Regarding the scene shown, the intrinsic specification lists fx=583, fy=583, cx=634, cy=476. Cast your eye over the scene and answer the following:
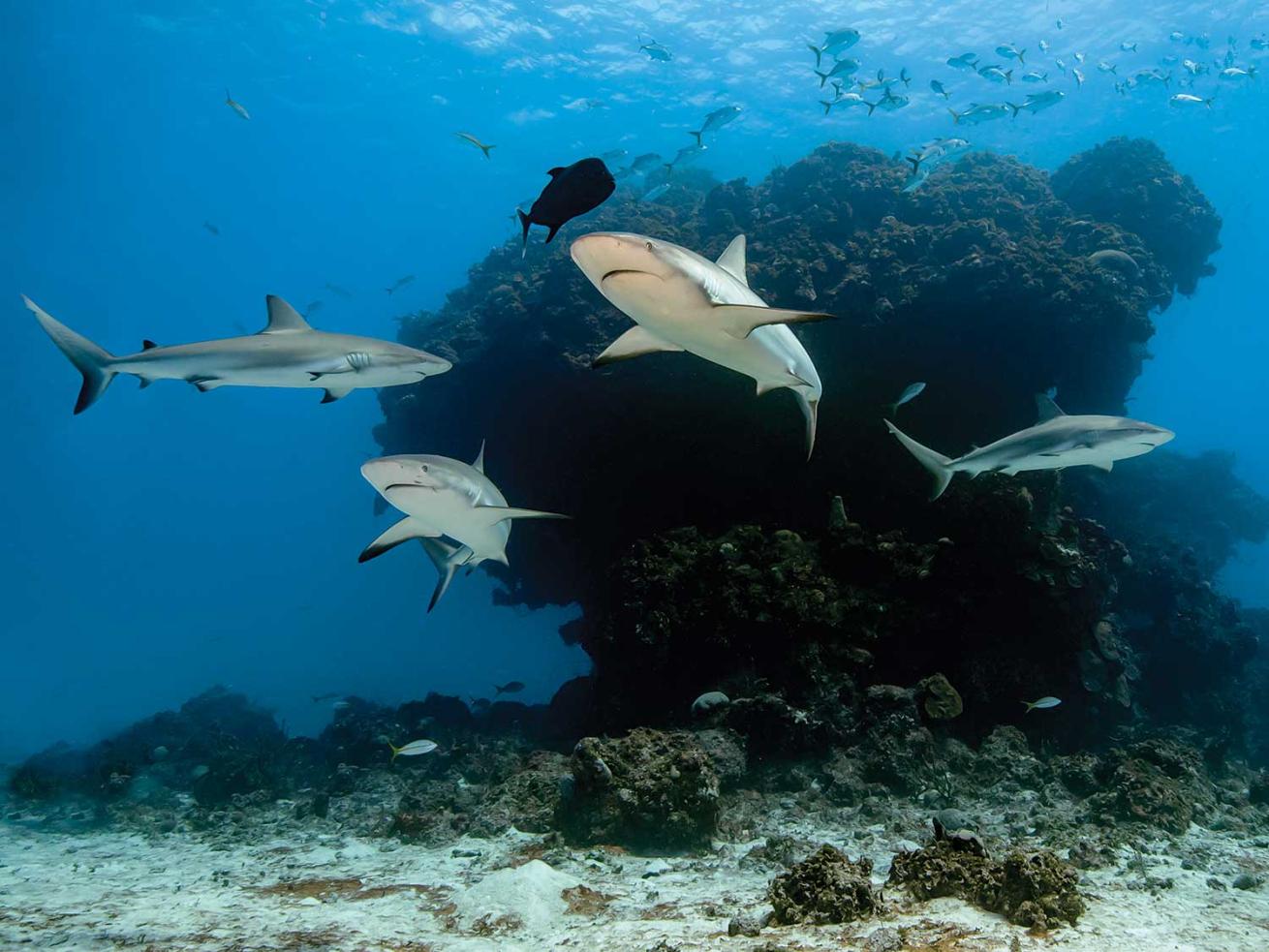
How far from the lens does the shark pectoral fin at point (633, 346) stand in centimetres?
350

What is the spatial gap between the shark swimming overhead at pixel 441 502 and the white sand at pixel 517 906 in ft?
8.36

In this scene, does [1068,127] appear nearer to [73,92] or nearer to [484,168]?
[484,168]

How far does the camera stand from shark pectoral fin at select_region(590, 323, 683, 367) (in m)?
3.50

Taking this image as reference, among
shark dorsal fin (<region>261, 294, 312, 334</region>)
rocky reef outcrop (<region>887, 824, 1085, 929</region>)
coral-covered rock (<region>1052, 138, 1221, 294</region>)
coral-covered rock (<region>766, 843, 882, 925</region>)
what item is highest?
coral-covered rock (<region>1052, 138, 1221, 294</region>)

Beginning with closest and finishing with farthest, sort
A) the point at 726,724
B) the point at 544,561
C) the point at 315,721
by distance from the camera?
the point at 726,724
the point at 544,561
the point at 315,721

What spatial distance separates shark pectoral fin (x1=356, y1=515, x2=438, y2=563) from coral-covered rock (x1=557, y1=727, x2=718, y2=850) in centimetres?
Result: 277

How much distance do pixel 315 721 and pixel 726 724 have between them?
50.7 m

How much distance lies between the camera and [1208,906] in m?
3.71

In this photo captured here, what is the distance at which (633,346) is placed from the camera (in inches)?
142

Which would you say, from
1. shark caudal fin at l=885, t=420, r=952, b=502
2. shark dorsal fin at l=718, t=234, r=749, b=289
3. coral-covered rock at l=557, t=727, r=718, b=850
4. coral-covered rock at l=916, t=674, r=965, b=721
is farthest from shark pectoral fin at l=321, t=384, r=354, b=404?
coral-covered rock at l=916, t=674, r=965, b=721

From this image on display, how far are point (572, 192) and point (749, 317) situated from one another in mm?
3178

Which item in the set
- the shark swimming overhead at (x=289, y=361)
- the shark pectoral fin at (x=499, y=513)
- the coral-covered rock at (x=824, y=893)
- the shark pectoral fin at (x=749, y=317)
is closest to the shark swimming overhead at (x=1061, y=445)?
the shark pectoral fin at (x=749, y=317)

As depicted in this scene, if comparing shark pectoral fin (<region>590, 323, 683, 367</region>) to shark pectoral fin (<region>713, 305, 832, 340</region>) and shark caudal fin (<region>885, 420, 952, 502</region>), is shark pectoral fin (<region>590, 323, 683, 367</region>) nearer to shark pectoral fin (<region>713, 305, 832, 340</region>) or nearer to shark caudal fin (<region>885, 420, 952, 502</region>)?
shark pectoral fin (<region>713, 305, 832, 340</region>)

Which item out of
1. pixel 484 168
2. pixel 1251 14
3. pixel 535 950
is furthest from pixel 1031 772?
pixel 484 168
